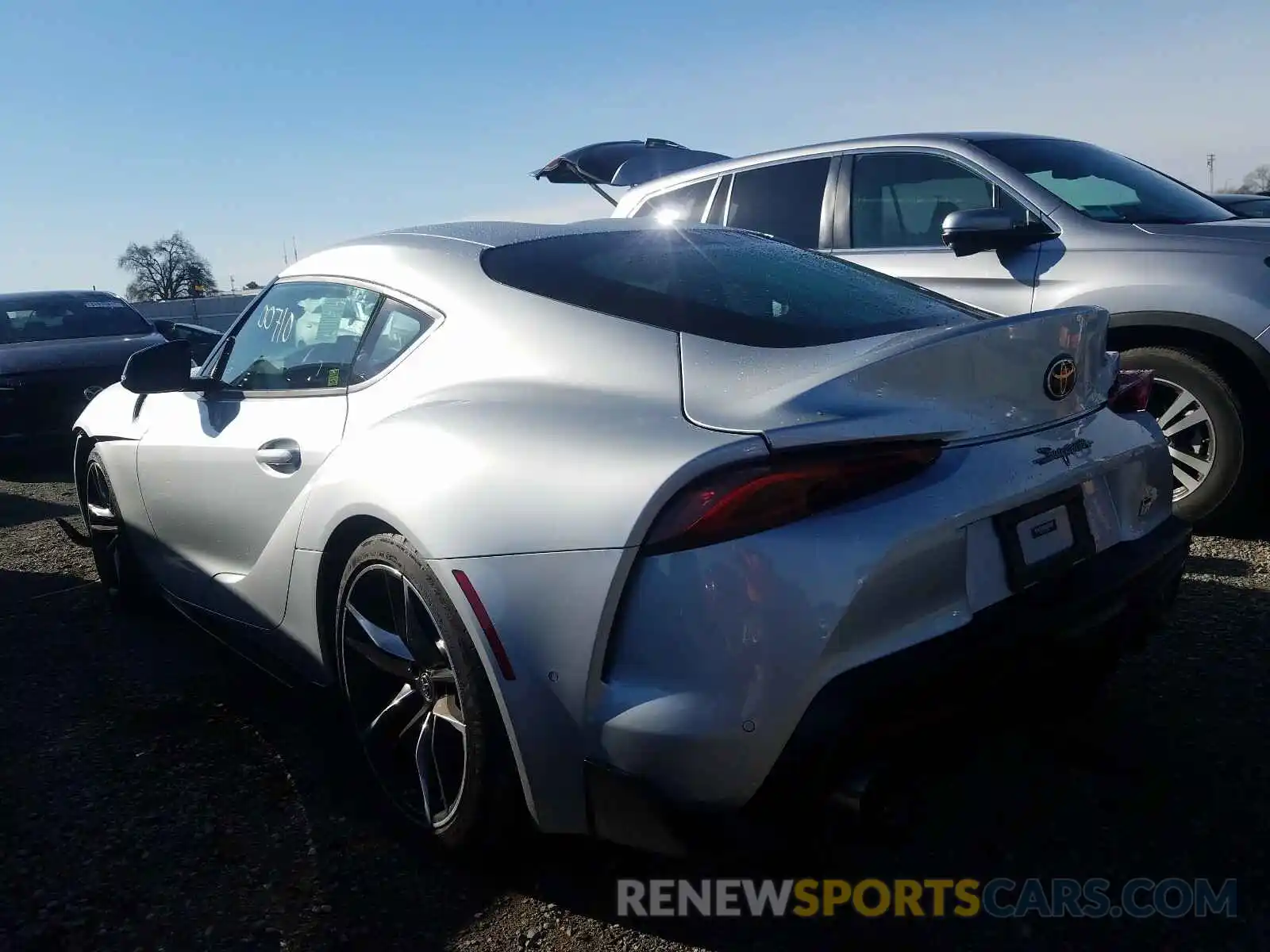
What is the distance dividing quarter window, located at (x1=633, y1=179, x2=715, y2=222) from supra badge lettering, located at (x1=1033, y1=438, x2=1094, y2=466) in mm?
3746

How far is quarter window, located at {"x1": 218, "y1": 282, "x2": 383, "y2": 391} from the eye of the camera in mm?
2744

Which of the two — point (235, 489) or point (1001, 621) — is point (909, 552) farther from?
point (235, 489)

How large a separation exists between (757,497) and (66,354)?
325 inches

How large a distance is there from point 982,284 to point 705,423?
314 cm

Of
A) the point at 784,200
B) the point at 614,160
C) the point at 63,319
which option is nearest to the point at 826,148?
the point at 784,200

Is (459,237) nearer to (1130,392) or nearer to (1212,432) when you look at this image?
(1130,392)

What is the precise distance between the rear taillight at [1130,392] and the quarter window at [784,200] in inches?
111

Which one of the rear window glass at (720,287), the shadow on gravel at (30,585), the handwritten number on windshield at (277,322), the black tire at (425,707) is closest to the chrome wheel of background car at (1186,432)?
the rear window glass at (720,287)

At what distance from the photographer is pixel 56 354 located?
8352 millimetres

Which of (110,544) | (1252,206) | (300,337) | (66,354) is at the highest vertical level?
(1252,206)

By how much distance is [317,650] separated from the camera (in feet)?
8.80

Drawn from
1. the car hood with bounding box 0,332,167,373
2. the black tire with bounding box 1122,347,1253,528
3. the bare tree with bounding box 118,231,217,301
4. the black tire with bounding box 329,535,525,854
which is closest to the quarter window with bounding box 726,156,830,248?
the black tire with bounding box 1122,347,1253,528

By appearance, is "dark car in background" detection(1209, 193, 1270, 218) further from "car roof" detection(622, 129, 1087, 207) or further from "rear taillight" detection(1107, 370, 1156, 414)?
"rear taillight" detection(1107, 370, 1156, 414)

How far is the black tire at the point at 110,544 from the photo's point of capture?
402 cm
